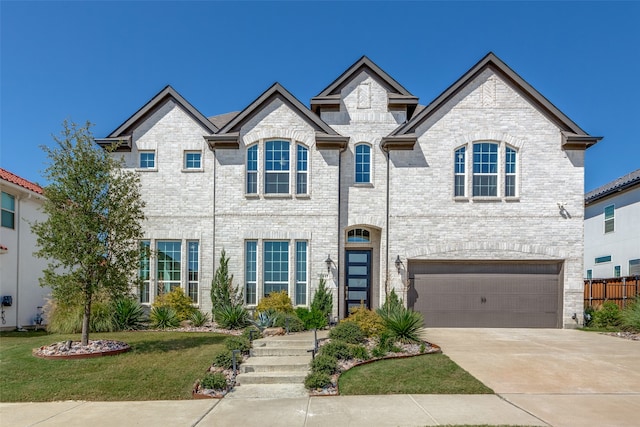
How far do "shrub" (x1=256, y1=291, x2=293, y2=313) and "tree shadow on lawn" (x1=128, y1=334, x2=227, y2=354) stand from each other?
2477 mm

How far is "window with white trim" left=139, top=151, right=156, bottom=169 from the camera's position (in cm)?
1660

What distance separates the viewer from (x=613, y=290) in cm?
1848

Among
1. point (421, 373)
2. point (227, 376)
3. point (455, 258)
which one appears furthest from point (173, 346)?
point (455, 258)

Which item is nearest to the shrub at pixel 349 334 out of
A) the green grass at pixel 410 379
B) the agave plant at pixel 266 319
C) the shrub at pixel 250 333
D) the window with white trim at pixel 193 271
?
the green grass at pixel 410 379

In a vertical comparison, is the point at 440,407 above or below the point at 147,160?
below

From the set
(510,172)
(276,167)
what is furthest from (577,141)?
(276,167)

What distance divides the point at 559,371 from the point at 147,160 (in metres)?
14.7

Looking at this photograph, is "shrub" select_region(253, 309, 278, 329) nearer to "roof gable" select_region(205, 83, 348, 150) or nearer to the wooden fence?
"roof gable" select_region(205, 83, 348, 150)

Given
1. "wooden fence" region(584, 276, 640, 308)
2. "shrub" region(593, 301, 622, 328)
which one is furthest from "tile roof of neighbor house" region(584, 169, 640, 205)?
"shrub" region(593, 301, 622, 328)

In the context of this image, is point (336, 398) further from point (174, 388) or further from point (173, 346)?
point (173, 346)

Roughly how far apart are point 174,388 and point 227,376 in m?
1.12

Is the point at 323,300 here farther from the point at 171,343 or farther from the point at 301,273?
the point at 171,343

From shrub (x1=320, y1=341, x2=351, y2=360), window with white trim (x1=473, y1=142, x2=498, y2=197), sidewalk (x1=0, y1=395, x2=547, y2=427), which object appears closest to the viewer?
sidewalk (x1=0, y1=395, x2=547, y2=427)

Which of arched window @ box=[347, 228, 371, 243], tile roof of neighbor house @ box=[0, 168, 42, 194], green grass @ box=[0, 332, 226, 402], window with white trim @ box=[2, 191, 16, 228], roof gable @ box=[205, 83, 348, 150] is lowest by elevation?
green grass @ box=[0, 332, 226, 402]
